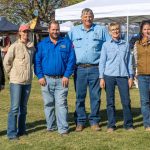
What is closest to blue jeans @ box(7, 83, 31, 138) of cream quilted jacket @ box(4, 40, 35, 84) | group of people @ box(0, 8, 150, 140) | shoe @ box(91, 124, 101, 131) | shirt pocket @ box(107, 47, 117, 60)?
group of people @ box(0, 8, 150, 140)

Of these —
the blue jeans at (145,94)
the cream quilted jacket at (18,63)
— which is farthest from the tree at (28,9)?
the cream quilted jacket at (18,63)

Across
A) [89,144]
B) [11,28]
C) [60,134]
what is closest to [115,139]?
[89,144]

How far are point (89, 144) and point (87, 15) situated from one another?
210 cm

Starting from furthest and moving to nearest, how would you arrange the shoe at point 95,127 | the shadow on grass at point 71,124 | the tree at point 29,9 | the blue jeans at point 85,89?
the tree at point 29,9 < the shadow on grass at point 71,124 < the shoe at point 95,127 < the blue jeans at point 85,89

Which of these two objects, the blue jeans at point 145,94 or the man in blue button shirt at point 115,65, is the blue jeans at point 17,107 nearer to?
the man in blue button shirt at point 115,65

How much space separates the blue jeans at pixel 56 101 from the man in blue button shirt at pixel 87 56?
409 mm

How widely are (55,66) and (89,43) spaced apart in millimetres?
716

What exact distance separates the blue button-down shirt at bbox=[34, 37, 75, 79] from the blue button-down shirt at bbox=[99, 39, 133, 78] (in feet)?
1.66

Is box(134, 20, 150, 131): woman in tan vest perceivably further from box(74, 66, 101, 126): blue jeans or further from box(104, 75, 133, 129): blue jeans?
box(74, 66, 101, 126): blue jeans

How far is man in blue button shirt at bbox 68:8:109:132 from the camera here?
7.34 meters

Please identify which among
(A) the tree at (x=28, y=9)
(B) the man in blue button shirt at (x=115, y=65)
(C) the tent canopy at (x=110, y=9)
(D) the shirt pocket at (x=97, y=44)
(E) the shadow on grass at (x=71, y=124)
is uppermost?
(A) the tree at (x=28, y=9)

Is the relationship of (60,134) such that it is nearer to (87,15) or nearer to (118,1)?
(87,15)

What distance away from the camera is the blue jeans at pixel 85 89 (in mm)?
7449

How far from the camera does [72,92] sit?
13.2 meters
